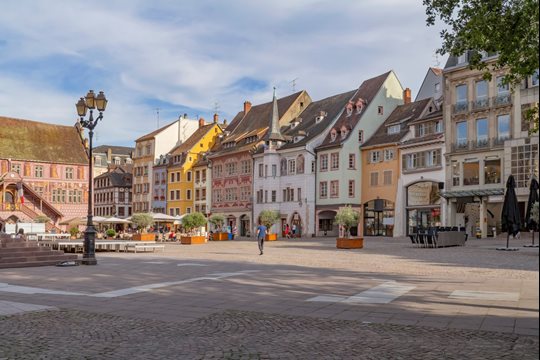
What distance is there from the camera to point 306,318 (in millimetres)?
9891

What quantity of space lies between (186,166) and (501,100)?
44591mm

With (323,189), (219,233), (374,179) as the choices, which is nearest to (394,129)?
(374,179)

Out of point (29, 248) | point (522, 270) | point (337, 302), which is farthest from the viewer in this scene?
point (29, 248)

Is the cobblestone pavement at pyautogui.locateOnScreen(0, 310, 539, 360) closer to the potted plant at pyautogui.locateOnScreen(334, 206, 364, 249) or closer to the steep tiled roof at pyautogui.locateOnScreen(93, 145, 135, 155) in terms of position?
the potted plant at pyautogui.locateOnScreen(334, 206, 364, 249)

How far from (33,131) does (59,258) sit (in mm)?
54768

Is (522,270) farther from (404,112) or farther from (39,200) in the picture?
(39,200)

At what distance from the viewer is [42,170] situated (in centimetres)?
7006

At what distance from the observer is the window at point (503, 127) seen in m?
44.1

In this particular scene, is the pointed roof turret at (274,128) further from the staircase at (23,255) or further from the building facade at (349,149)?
the staircase at (23,255)

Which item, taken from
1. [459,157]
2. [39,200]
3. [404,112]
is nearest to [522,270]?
[459,157]

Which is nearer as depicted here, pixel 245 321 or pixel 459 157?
pixel 245 321

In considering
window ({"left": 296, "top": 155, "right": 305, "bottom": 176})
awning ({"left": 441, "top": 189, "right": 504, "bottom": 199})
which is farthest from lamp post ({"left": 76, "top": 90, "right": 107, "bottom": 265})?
window ({"left": 296, "top": 155, "right": 305, "bottom": 176})

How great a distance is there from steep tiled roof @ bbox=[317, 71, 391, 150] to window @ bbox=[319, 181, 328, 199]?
356cm

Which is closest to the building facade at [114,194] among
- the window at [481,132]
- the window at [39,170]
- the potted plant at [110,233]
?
the window at [39,170]
